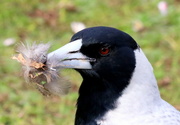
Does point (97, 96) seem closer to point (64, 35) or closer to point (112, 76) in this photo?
point (112, 76)

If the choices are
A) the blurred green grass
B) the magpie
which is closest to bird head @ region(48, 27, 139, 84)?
the magpie

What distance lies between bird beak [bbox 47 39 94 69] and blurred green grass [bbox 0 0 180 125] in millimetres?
1389

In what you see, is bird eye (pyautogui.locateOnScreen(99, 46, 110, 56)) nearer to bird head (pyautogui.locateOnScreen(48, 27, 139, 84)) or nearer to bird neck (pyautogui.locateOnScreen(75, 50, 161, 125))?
bird head (pyautogui.locateOnScreen(48, 27, 139, 84))

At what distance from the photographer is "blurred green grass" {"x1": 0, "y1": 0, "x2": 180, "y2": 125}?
3.72 metres

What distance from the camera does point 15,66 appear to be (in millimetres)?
4188

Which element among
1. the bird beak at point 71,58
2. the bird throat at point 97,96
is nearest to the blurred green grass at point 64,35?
the bird throat at point 97,96

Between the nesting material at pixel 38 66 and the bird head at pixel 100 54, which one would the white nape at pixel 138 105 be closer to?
the bird head at pixel 100 54

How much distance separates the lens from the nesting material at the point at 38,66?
89.7 inches

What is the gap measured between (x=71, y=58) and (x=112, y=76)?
19 cm

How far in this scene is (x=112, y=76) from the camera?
228 centimetres

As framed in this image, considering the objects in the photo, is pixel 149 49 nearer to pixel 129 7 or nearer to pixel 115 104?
pixel 129 7

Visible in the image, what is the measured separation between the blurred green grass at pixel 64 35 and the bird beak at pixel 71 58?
1.39 metres

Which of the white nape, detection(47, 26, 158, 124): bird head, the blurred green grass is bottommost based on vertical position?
the white nape

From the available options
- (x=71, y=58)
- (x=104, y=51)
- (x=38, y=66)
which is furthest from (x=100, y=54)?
(x=38, y=66)
